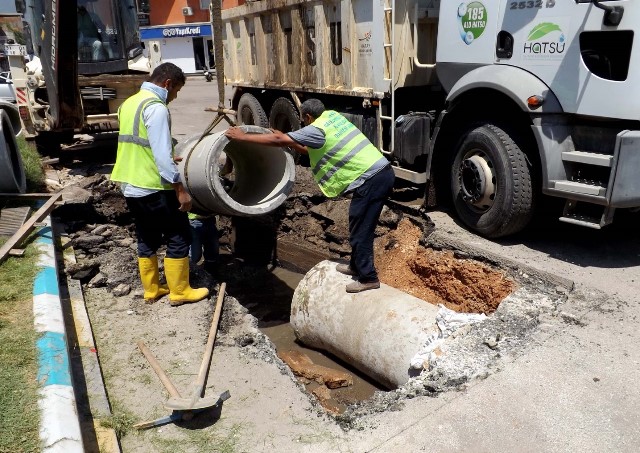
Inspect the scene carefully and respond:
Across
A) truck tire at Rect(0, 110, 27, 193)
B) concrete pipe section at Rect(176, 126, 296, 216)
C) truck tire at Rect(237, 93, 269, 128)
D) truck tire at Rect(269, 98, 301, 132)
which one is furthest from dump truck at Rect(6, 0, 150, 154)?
concrete pipe section at Rect(176, 126, 296, 216)

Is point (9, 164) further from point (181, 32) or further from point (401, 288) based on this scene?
point (181, 32)

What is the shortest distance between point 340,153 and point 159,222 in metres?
1.51

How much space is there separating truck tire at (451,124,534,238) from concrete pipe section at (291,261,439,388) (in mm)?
1294

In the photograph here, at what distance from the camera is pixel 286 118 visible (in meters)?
8.84

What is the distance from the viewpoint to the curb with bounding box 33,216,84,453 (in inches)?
97.7

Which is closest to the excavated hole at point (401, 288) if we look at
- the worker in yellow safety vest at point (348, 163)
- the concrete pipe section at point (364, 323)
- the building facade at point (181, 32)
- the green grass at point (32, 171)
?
the concrete pipe section at point (364, 323)

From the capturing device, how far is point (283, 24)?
26.9 feet

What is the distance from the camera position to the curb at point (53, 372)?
2480mm

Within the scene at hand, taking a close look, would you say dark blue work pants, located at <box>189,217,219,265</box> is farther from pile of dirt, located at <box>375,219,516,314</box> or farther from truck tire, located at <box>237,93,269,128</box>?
truck tire, located at <box>237,93,269,128</box>

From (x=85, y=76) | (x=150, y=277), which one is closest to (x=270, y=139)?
(x=150, y=277)

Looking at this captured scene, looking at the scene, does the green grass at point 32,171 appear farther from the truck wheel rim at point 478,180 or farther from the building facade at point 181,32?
the building facade at point 181,32

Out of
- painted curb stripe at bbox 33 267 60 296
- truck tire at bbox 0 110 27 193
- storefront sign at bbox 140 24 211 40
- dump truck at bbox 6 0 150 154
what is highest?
storefront sign at bbox 140 24 211 40

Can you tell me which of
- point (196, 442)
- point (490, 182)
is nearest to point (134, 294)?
point (196, 442)

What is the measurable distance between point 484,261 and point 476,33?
2057 mm
